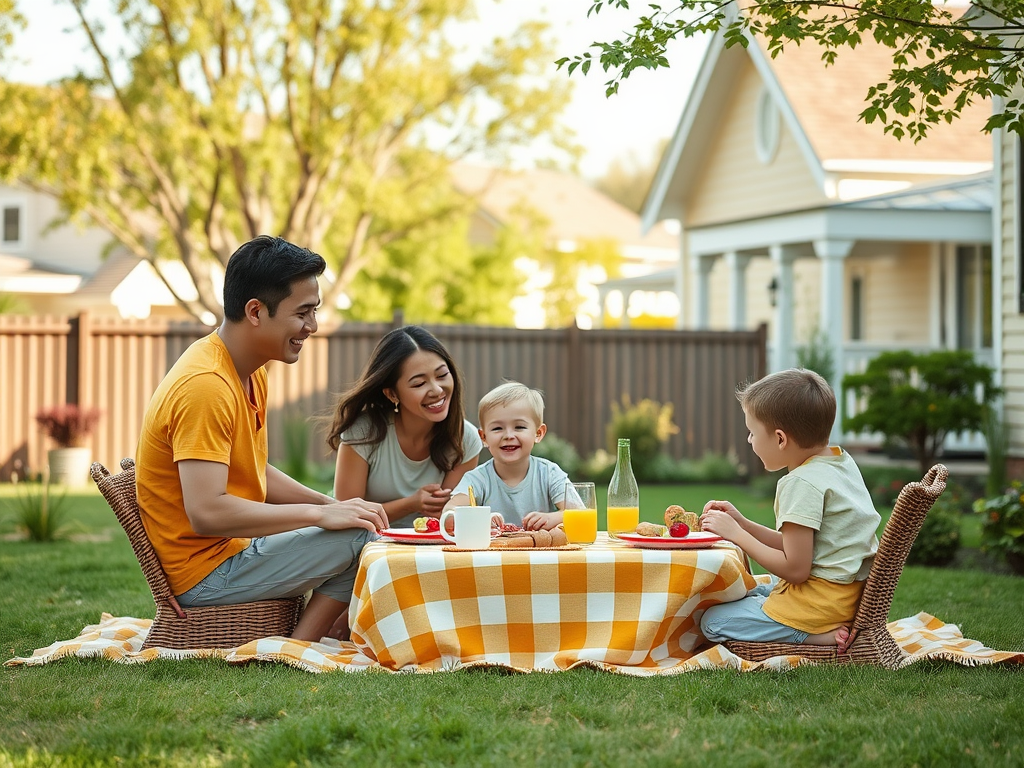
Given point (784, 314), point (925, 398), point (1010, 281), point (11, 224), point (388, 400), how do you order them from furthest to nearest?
point (11, 224) < point (784, 314) < point (925, 398) < point (1010, 281) < point (388, 400)

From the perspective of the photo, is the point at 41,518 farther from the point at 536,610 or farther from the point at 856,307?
the point at 856,307

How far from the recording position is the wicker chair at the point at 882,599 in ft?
14.7

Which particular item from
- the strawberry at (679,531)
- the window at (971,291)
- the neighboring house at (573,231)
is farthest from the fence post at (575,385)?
the neighboring house at (573,231)

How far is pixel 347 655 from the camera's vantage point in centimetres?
489

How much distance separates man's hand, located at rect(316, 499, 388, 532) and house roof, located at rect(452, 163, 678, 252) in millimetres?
30094

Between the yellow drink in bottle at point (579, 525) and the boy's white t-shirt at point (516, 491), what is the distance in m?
0.56

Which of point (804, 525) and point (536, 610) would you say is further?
point (536, 610)

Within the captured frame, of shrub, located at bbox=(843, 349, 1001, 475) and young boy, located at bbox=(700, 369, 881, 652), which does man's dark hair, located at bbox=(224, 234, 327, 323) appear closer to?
young boy, located at bbox=(700, 369, 881, 652)

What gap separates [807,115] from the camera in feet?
56.6

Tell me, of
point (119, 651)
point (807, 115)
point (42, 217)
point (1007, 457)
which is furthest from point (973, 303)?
point (42, 217)

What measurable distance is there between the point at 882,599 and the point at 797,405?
0.82 m

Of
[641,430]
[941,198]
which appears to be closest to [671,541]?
[641,430]

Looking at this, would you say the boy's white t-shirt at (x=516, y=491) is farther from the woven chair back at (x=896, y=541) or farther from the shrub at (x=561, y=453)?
the shrub at (x=561, y=453)

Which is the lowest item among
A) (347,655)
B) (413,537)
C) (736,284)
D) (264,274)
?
(347,655)
